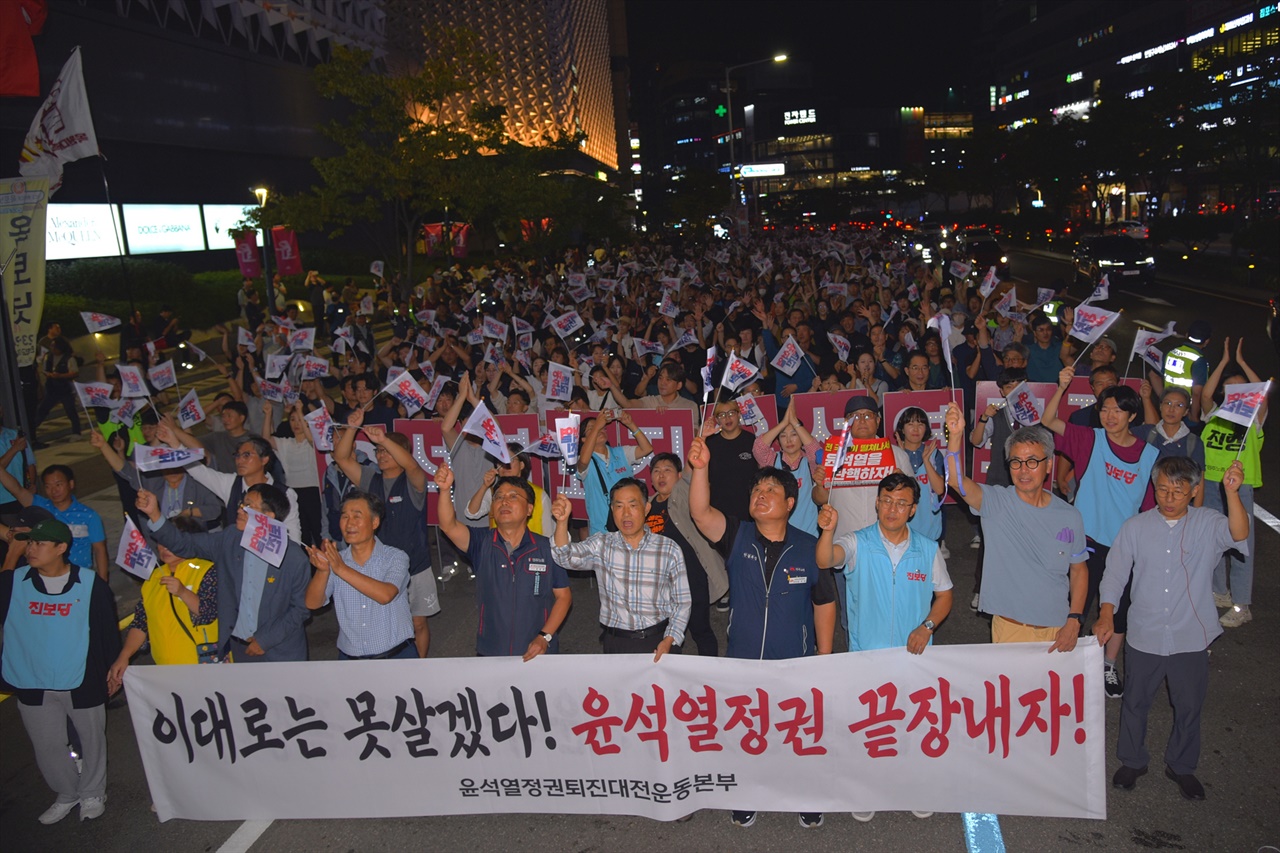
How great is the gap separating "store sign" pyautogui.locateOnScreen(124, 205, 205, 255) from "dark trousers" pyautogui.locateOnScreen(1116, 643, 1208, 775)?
95.4 ft

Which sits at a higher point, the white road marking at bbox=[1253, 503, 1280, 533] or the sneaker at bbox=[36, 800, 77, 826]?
the white road marking at bbox=[1253, 503, 1280, 533]

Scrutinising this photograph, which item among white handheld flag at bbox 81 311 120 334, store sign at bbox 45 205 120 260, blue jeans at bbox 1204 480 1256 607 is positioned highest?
store sign at bbox 45 205 120 260

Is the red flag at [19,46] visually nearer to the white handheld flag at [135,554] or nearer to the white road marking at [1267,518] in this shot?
the white handheld flag at [135,554]

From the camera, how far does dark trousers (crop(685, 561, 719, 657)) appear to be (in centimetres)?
545

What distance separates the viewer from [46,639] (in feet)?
16.9

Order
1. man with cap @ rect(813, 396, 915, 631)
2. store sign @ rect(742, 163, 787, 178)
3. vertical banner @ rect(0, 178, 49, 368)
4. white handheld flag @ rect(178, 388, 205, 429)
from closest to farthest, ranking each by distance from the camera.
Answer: man with cap @ rect(813, 396, 915, 631) < white handheld flag @ rect(178, 388, 205, 429) < vertical banner @ rect(0, 178, 49, 368) < store sign @ rect(742, 163, 787, 178)

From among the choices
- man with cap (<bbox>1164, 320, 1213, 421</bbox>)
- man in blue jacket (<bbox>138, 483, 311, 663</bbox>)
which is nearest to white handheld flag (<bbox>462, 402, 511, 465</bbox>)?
man in blue jacket (<bbox>138, 483, 311, 663</bbox>)

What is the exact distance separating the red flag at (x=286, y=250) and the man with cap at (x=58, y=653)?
785 inches

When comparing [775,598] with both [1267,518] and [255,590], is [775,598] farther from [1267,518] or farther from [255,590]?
[1267,518]

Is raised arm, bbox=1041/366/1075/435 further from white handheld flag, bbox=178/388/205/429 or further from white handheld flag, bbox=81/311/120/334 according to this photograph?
white handheld flag, bbox=81/311/120/334

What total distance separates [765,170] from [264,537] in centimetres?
14649

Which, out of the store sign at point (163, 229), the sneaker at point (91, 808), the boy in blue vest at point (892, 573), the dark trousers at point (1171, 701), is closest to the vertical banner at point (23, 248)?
the sneaker at point (91, 808)

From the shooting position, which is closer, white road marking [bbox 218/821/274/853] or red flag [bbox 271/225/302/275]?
white road marking [bbox 218/821/274/853]

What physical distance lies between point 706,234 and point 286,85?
36.0m
